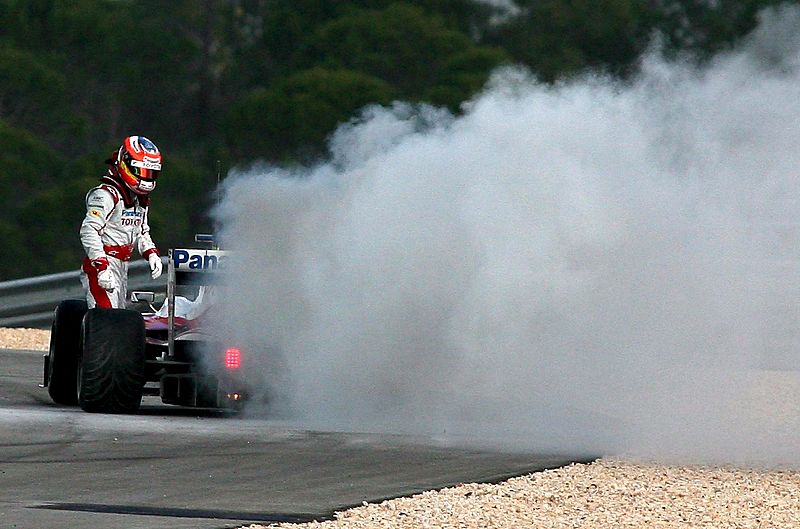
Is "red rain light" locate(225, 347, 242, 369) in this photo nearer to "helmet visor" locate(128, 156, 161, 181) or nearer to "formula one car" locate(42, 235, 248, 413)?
"formula one car" locate(42, 235, 248, 413)

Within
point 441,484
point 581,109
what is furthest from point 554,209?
point 441,484

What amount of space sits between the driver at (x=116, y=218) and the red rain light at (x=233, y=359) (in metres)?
1.43

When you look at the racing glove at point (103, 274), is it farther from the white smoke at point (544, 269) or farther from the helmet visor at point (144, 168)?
the white smoke at point (544, 269)

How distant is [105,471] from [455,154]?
5100 millimetres

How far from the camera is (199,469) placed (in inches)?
386

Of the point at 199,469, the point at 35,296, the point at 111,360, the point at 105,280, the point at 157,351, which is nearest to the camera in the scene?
the point at 199,469

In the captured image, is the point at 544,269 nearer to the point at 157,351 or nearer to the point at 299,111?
the point at 157,351

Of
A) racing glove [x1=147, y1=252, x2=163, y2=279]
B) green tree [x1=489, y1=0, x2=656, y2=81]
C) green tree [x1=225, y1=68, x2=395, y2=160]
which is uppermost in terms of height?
green tree [x1=489, y1=0, x2=656, y2=81]

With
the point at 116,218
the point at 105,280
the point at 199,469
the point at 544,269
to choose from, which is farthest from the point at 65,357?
the point at 199,469

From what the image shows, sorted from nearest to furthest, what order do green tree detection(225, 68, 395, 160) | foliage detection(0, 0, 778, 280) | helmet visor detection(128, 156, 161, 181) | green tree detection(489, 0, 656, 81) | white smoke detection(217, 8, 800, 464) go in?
white smoke detection(217, 8, 800, 464)
helmet visor detection(128, 156, 161, 181)
green tree detection(489, 0, 656, 81)
green tree detection(225, 68, 395, 160)
foliage detection(0, 0, 778, 280)

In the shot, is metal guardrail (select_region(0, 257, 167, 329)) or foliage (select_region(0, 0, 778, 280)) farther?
foliage (select_region(0, 0, 778, 280))

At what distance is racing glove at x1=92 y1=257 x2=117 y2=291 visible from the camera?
14227 mm

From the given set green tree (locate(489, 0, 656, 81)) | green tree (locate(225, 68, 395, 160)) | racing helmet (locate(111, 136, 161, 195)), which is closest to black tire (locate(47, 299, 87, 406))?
racing helmet (locate(111, 136, 161, 195))

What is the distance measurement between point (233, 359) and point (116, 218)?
2.07 metres
